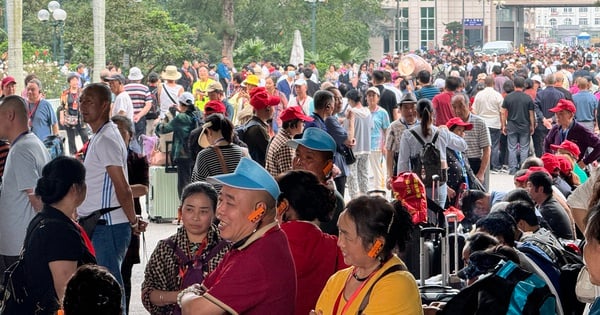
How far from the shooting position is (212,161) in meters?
9.70

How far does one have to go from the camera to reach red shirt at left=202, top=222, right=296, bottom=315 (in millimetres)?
4875

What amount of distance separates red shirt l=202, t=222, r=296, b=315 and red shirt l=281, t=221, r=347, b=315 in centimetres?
84

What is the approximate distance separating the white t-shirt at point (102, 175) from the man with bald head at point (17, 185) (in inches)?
13.0

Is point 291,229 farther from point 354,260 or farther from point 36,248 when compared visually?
point 36,248

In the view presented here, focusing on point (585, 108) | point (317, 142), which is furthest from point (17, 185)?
point (585, 108)

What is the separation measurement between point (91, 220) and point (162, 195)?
694cm

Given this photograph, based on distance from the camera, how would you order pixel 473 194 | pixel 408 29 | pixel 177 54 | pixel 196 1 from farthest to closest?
pixel 408 29 < pixel 196 1 < pixel 177 54 < pixel 473 194

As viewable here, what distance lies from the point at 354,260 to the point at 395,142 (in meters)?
8.05

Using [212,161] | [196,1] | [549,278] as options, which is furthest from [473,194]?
[196,1]

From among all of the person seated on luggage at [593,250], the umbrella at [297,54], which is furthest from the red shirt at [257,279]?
the umbrella at [297,54]

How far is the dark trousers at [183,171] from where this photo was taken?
575 inches

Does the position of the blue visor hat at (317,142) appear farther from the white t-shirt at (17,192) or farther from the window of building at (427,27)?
the window of building at (427,27)

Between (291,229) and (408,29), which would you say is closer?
(291,229)

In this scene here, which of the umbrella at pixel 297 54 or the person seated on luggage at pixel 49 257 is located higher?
the umbrella at pixel 297 54
